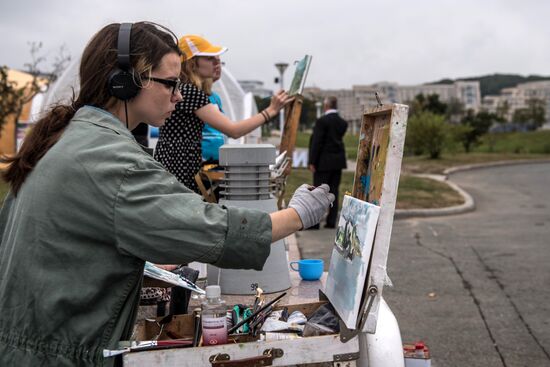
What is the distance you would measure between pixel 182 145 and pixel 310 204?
2255mm

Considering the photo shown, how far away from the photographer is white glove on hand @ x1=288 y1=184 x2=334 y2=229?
6.75 feet

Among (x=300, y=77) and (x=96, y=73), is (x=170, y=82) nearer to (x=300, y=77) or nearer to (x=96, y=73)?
(x=96, y=73)

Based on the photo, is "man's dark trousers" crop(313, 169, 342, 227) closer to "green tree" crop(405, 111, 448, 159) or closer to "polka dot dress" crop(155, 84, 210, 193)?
"polka dot dress" crop(155, 84, 210, 193)

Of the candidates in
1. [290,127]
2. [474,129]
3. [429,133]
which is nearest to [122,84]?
[290,127]

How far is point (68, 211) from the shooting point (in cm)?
179

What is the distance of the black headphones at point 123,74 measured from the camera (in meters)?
1.95

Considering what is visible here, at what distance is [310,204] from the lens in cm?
207

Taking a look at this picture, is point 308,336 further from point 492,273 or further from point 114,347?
point 492,273

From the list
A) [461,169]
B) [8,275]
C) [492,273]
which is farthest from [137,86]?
[461,169]

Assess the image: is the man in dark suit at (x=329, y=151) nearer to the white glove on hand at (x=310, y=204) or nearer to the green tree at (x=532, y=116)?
the white glove on hand at (x=310, y=204)

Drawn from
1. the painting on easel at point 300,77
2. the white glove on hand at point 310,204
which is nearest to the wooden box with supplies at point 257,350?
the white glove on hand at point 310,204

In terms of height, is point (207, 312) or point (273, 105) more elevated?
point (273, 105)

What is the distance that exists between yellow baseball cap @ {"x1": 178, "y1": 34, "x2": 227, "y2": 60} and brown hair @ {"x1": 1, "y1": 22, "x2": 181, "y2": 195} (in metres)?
2.04

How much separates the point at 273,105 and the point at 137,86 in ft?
7.41
